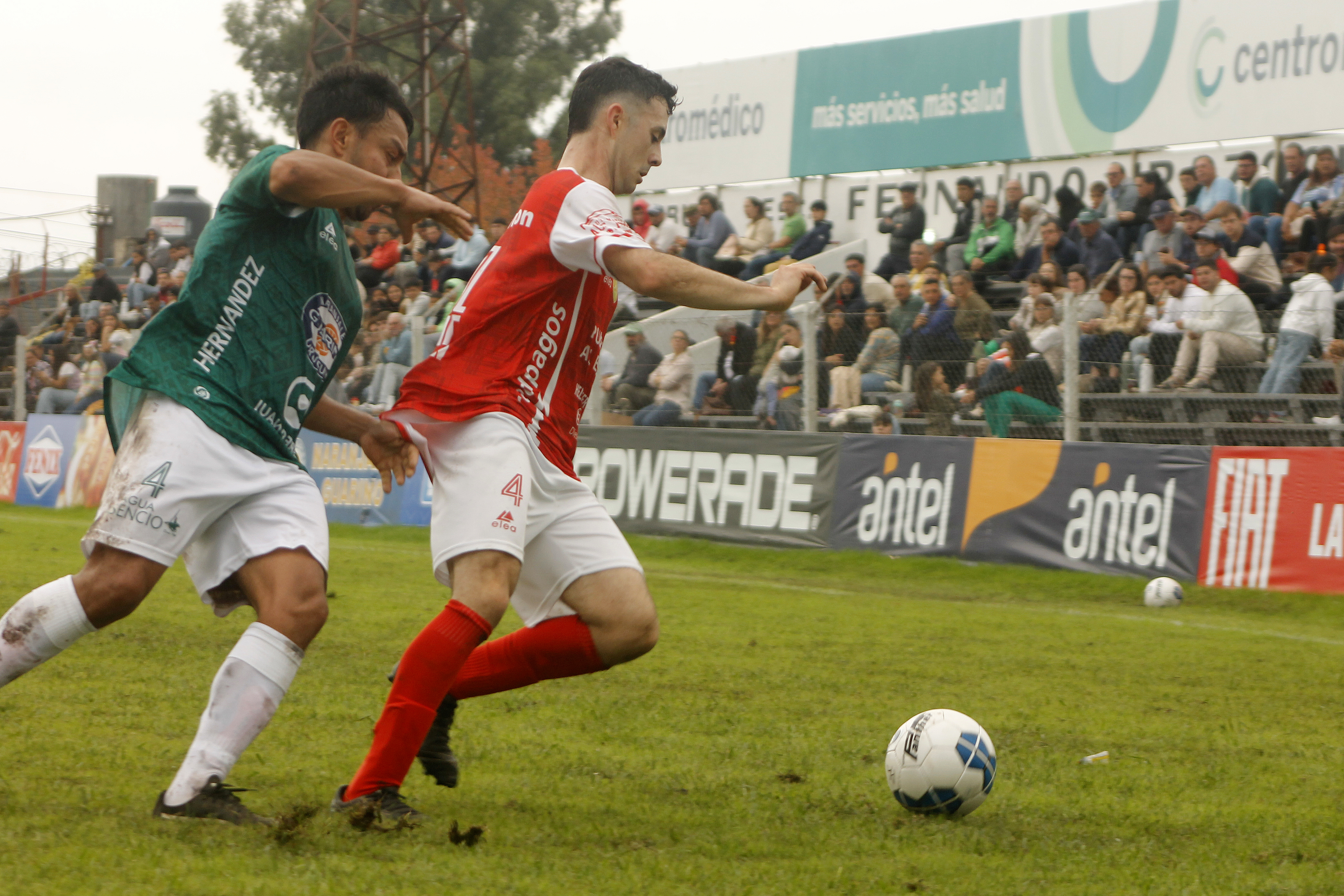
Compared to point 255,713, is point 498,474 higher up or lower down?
higher up

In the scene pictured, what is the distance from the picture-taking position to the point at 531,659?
4609 mm

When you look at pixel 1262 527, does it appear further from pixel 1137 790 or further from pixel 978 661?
pixel 1137 790

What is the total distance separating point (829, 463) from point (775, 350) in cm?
129

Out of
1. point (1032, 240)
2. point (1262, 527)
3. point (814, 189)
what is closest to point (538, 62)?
point (814, 189)

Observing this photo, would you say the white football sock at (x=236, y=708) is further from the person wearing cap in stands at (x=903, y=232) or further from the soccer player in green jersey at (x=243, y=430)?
the person wearing cap in stands at (x=903, y=232)

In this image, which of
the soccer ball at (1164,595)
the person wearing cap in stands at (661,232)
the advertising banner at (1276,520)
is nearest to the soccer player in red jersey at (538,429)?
the soccer ball at (1164,595)

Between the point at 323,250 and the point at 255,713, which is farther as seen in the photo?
the point at 323,250

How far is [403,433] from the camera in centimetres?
446

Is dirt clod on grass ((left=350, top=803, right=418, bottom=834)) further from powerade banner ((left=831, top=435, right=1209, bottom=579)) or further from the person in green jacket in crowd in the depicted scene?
the person in green jacket in crowd

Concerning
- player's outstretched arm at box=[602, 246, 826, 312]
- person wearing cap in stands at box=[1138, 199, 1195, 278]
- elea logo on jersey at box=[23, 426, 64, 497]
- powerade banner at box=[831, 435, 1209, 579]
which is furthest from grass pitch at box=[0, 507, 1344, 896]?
elea logo on jersey at box=[23, 426, 64, 497]

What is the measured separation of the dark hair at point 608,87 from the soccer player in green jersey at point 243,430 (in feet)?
1.90

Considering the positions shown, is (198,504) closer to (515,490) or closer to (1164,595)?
(515,490)

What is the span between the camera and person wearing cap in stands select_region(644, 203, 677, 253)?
2069 cm

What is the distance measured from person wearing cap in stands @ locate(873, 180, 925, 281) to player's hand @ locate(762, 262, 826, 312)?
499 inches
